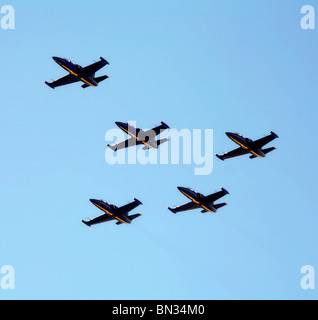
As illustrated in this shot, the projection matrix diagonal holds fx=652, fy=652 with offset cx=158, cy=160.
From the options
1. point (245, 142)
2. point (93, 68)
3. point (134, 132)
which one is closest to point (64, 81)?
point (93, 68)

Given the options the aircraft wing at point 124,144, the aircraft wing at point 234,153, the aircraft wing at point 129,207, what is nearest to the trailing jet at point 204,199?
the aircraft wing at point 129,207

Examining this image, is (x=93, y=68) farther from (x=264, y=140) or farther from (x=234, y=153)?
(x=264, y=140)

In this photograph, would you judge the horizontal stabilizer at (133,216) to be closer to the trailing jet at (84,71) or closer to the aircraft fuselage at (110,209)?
the aircraft fuselage at (110,209)

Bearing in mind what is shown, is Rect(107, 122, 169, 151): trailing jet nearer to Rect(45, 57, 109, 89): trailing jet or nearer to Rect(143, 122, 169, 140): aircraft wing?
Rect(143, 122, 169, 140): aircraft wing

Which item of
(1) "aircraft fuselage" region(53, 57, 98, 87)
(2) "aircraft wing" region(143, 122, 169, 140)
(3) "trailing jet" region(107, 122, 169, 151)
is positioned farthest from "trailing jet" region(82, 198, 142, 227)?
(1) "aircraft fuselage" region(53, 57, 98, 87)

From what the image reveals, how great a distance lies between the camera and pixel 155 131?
115062 millimetres

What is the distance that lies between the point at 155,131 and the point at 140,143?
16.2 feet

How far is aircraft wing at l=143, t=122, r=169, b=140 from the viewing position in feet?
375

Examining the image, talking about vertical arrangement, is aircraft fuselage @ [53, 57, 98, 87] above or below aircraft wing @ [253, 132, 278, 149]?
above
